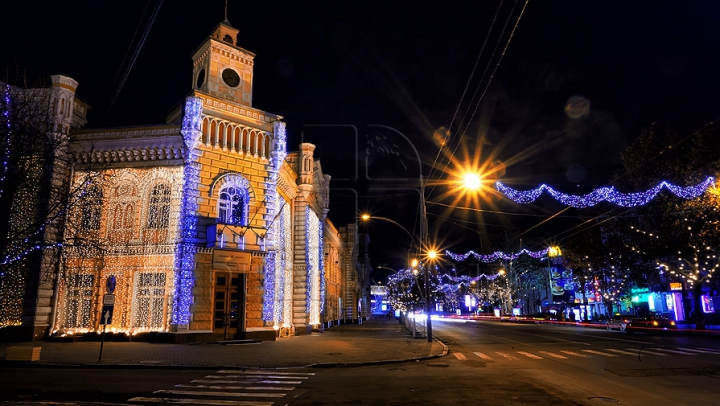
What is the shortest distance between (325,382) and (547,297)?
79193 millimetres

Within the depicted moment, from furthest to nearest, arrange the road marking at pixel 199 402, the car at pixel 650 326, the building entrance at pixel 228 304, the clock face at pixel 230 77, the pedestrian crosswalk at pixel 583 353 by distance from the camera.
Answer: the car at pixel 650 326 < the clock face at pixel 230 77 < the building entrance at pixel 228 304 < the pedestrian crosswalk at pixel 583 353 < the road marking at pixel 199 402

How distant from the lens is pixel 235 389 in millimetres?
11438

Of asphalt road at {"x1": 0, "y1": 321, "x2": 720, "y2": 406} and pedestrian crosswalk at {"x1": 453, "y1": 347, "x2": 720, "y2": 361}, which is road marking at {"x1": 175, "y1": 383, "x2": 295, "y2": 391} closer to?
asphalt road at {"x1": 0, "y1": 321, "x2": 720, "y2": 406}

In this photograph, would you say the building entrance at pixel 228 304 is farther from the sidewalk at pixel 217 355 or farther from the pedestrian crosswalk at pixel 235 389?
the pedestrian crosswalk at pixel 235 389

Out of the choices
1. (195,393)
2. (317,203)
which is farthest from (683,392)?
(317,203)

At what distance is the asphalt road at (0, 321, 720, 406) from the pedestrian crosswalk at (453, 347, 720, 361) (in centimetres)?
110

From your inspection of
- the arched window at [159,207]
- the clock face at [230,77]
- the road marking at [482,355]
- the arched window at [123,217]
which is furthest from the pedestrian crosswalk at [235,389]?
the clock face at [230,77]

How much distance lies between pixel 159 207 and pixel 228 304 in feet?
20.8

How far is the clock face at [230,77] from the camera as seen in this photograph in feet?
93.4

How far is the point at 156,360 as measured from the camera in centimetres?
1656

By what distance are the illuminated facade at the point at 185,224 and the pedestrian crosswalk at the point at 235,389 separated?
1077cm

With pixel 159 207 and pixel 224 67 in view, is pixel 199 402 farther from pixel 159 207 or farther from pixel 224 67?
pixel 224 67

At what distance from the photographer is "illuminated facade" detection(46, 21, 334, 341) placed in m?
24.2

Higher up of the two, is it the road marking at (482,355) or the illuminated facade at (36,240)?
the illuminated facade at (36,240)
